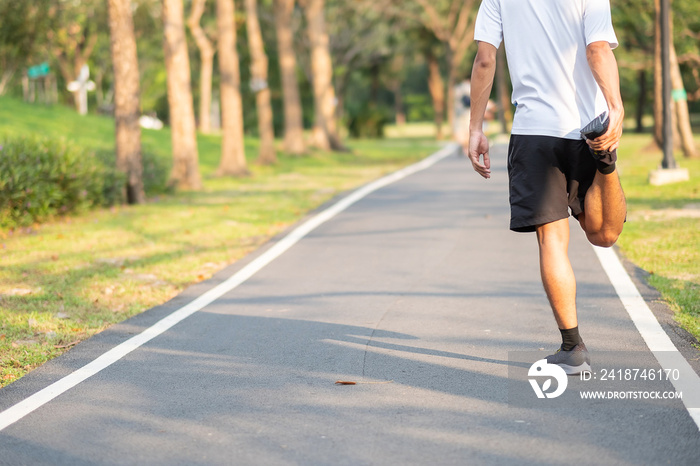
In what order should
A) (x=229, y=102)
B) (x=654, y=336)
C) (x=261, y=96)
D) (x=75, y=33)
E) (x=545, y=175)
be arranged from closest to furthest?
(x=545, y=175) → (x=654, y=336) → (x=229, y=102) → (x=261, y=96) → (x=75, y=33)

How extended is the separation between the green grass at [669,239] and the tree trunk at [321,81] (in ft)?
52.9

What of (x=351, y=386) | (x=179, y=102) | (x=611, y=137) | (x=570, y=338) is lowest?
(x=351, y=386)

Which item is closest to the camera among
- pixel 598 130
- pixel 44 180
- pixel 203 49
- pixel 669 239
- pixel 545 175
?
pixel 598 130

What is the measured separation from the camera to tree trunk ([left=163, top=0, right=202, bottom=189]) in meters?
18.0

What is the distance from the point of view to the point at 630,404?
434cm

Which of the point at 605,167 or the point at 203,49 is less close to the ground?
the point at 203,49

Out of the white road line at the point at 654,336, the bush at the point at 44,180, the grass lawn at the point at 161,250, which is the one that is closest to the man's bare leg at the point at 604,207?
the white road line at the point at 654,336

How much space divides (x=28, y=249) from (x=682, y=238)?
23.8 ft

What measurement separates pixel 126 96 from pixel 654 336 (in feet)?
38.3

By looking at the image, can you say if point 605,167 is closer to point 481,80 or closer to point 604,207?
point 604,207

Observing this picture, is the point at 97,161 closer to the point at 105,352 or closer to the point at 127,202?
the point at 127,202

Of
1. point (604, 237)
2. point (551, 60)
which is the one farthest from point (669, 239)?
point (551, 60)

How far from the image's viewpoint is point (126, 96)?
607 inches

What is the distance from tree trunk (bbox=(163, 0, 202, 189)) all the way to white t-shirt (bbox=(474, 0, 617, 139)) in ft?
45.6
